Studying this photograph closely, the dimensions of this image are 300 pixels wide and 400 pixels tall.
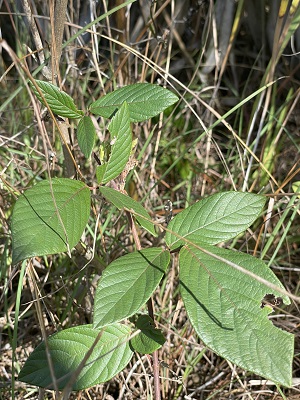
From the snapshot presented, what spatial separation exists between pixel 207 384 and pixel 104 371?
0.56 m

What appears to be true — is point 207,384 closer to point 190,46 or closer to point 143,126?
point 143,126

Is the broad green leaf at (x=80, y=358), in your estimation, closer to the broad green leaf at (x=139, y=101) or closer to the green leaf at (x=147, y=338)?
the green leaf at (x=147, y=338)

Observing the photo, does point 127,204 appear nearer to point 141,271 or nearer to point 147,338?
point 141,271

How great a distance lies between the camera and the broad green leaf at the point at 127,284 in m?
0.76

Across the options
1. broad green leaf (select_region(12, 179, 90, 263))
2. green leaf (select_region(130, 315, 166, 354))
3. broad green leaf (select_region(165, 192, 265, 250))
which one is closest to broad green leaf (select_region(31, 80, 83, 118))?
broad green leaf (select_region(12, 179, 90, 263))

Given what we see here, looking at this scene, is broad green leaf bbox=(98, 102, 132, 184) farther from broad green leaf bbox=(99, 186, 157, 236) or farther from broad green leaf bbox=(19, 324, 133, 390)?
broad green leaf bbox=(19, 324, 133, 390)

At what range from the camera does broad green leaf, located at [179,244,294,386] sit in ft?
2.43

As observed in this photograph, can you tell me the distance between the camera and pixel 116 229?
5.16 ft

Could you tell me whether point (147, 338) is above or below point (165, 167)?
above

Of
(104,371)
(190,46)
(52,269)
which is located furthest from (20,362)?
(190,46)

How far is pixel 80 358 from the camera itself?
2.90ft

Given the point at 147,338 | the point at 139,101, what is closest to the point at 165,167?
the point at 139,101

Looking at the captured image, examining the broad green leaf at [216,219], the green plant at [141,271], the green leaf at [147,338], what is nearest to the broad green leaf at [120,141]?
the green plant at [141,271]

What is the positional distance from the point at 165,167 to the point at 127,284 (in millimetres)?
1118
